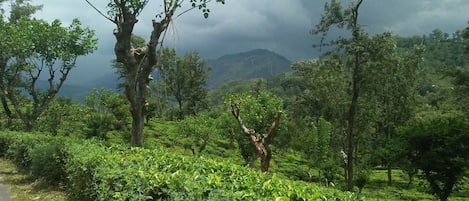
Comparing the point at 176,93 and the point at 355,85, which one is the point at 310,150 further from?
the point at 176,93

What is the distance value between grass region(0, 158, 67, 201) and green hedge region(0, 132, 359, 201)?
509 mm

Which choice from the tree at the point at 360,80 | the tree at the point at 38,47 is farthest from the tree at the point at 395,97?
the tree at the point at 38,47

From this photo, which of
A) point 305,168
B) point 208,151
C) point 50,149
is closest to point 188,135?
point 208,151

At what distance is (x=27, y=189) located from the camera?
1467 cm

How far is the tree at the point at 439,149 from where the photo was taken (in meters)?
19.7

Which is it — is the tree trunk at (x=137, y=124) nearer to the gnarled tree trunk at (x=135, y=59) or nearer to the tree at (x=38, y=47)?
the gnarled tree trunk at (x=135, y=59)

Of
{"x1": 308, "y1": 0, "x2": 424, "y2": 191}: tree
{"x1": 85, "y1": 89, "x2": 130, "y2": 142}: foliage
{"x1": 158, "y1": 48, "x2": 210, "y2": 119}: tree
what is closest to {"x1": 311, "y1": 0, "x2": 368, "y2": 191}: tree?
{"x1": 308, "y1": 0, "x2": 424, "y2": 191}: tree

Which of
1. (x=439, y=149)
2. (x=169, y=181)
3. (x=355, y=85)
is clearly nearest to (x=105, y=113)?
(x=355, y=85)

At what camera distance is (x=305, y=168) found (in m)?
51.4

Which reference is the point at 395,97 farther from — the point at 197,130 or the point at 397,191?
the point at 197,130

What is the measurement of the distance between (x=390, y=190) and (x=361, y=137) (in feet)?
21.8

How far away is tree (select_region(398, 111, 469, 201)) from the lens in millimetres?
19703

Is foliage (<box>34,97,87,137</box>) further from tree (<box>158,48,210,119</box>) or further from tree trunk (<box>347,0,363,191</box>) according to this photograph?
tree (<box>158,48,210,119</box>)

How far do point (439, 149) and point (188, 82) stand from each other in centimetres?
5688
